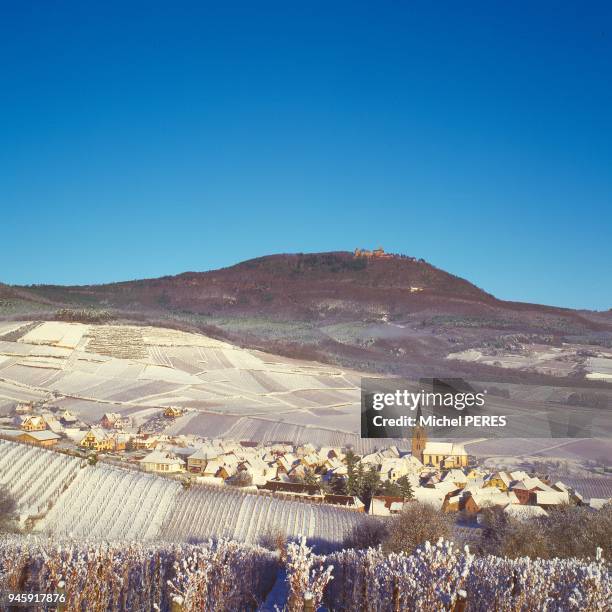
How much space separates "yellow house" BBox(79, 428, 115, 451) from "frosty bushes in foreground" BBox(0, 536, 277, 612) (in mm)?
19009

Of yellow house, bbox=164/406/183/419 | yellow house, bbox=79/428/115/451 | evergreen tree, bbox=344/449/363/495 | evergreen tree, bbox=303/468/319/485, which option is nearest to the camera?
evergreen tree, bbox=344/449/363/495

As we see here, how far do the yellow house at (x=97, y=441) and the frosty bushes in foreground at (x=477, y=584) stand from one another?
73.3 ft

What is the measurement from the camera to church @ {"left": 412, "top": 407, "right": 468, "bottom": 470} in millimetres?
33844

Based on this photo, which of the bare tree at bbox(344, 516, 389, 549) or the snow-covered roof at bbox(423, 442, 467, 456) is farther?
the snow-covered roof at bbox(423, 442, 467, 456)

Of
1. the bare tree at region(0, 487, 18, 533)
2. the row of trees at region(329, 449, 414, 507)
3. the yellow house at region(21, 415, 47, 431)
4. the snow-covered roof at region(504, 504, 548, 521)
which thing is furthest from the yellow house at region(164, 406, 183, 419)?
the snow-covered roof at region(504, 504, 548, 521)

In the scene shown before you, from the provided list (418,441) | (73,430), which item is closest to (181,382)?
(73,430)

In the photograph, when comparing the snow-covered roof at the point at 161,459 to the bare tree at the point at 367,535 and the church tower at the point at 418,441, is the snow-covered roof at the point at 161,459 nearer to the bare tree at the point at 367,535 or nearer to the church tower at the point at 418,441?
the bare tree at the point at 367,535

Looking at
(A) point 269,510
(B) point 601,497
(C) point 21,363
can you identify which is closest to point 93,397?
(C) point 21,363

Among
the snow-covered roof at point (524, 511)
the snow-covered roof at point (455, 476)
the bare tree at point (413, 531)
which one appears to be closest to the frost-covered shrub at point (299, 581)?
the bare tree at point (413, 531)

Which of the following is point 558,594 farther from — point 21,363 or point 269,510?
point 21,363

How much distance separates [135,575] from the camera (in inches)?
482

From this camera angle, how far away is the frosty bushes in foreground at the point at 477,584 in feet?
32.2

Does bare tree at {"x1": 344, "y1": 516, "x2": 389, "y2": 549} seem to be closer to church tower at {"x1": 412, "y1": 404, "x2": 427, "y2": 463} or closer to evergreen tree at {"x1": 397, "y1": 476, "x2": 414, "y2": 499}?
evergreen tree at {"x1": 397, "y1": 476, "x2": 414, "y2": 499}

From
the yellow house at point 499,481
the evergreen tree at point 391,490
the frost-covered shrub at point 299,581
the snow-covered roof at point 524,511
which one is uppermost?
the frost-covered shrub at point 299,581
